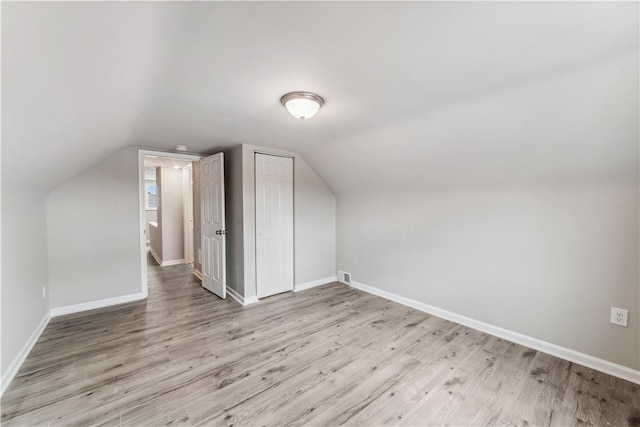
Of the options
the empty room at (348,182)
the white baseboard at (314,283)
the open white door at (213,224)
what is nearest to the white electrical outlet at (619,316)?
the empty room at (348,182)

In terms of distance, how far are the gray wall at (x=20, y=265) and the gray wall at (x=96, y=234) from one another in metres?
0.23

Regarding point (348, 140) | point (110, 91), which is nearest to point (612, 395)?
point (348, 140)

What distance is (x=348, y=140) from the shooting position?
9.93 feet

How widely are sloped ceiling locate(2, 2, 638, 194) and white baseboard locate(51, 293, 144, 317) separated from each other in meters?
1.53

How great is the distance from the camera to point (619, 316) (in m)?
2.07

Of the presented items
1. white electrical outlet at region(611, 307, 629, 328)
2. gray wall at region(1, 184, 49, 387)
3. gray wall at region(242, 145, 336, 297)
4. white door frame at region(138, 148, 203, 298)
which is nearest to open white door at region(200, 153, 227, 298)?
gray wall at region(242, 145, 336, 297)

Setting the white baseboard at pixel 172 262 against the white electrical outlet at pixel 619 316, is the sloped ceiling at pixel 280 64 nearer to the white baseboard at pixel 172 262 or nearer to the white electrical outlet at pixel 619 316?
the white electrical outlet at pixel 619 316

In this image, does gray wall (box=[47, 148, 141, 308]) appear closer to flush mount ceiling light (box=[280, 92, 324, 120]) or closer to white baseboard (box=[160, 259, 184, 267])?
white baseboard (box=[160, 259, 184, 267])

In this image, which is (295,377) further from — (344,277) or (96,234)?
(96,234)

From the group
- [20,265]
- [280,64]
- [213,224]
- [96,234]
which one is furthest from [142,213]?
[280,64]

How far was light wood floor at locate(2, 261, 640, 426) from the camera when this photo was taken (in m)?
1.69

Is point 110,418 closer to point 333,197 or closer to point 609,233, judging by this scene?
point 333,197

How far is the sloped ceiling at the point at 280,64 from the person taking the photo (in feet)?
3.29

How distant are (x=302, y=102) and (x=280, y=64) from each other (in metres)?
0.40
